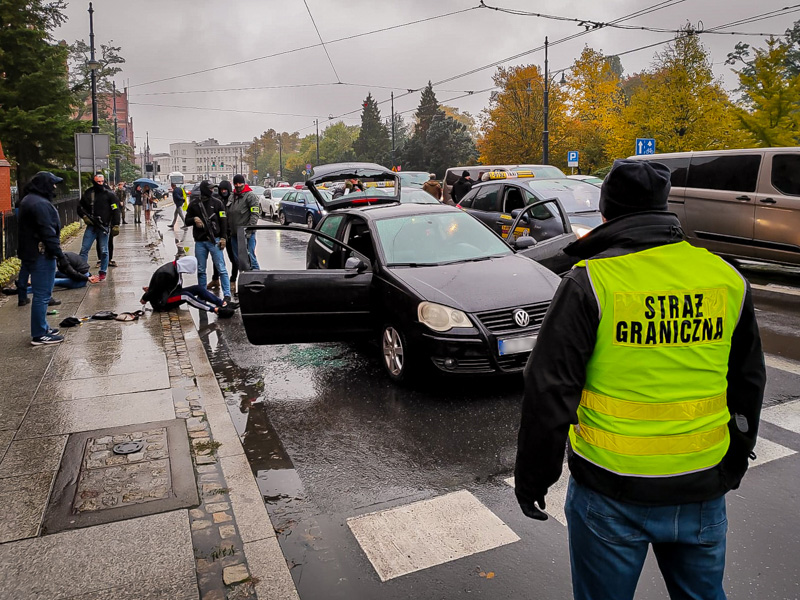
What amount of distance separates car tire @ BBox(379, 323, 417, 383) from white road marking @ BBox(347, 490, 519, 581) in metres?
1.97

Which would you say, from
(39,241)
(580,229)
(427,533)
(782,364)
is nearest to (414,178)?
(580,229)

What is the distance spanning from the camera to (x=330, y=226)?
848cm

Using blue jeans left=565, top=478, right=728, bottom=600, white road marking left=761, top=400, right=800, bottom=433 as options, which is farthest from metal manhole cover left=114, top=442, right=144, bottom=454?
white road marking left=761, top=400, right=800, bottom=433

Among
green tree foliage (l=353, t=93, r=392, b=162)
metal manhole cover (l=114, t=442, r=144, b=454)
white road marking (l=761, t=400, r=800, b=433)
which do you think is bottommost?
metal manhole cover (l=114, t=442, r=144, b=454)

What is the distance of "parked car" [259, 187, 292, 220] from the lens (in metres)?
33.6

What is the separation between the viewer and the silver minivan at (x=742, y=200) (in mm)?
10625

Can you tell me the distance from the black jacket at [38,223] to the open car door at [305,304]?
2638 mm

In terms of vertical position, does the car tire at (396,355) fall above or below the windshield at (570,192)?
below

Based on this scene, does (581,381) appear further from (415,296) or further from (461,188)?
(461,188)

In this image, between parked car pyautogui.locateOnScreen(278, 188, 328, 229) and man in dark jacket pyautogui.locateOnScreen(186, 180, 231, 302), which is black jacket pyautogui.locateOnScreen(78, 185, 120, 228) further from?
parked car pyautogui.locateOnScreen(278, 188, 328, 229)

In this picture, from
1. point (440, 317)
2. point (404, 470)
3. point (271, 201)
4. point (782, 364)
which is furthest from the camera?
point (271, 201)

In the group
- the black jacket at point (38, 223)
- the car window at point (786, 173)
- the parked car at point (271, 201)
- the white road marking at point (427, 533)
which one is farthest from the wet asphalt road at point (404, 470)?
the parked car at point (271, 201)

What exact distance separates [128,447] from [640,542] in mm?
3771

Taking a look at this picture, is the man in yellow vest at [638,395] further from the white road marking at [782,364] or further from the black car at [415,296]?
the white road marking at [782,364]
